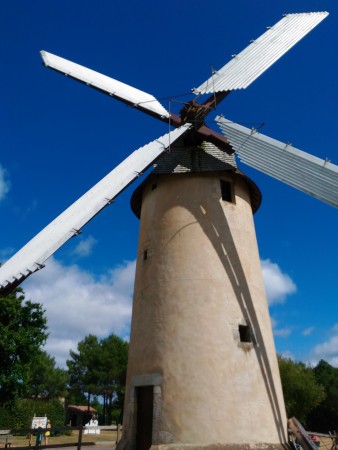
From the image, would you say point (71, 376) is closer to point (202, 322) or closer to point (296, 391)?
point (296, 391)

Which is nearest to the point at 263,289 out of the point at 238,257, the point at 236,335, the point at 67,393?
the point at 238,257

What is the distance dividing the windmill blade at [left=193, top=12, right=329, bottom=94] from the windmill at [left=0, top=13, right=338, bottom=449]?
4 cm

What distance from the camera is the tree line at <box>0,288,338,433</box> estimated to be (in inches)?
800

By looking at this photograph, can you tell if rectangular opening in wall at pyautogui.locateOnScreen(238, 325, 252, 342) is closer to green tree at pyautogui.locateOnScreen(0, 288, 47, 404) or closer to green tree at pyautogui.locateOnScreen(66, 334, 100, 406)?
green tree at pyautogui.locateOnScreen(0, 288, 47, 404)

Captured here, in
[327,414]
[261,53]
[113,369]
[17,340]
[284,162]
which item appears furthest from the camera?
[113,369]

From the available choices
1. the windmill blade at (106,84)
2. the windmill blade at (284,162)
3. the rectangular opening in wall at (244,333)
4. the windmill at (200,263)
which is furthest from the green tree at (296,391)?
the windmill blade at (106,84)

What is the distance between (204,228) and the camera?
1149 cm

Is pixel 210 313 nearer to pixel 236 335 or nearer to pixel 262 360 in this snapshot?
pixel 236 335

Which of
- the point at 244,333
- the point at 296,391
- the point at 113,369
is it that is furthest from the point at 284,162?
the point at 113,369

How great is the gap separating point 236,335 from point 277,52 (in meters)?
9.64

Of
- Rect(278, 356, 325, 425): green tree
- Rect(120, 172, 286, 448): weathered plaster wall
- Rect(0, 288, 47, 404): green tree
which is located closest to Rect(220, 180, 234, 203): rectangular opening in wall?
Rect(120, 172, 286, 448): weathered plaster wall

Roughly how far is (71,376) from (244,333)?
44.9 m

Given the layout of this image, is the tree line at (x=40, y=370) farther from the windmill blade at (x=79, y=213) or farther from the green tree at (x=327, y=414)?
the green tree at (x=327, y=414)

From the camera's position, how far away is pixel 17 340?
20.4 m
